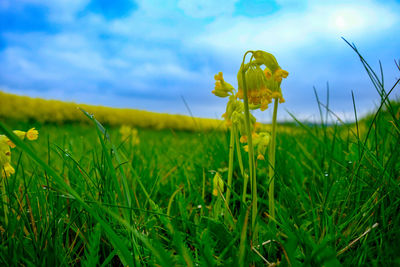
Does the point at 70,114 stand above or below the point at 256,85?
above

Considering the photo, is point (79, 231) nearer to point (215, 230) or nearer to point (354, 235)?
point (215, 230)

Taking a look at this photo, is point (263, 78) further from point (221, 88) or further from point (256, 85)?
point (221, 88)

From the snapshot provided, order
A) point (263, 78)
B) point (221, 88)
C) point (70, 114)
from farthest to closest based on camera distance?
point (70, 114), point (221, 88), point (263, 78)

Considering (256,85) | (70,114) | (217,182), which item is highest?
(70,114)

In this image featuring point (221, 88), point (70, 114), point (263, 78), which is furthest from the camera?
point (70, 114)

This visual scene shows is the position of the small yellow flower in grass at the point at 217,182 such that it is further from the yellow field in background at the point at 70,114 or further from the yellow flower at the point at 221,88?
the yellow field in background at the point at 70,114

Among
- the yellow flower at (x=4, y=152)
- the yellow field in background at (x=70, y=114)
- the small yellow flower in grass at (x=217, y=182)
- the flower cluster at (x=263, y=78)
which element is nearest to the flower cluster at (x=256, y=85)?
the flower cluster at (x=263, y=78)

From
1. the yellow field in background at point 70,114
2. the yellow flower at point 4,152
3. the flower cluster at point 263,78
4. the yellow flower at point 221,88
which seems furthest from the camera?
the yellow field in background at point 70,114

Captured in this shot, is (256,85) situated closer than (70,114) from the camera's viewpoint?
Yes

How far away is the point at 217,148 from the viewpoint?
7.23ft

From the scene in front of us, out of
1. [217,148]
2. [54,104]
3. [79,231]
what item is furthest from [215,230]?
[54,104]

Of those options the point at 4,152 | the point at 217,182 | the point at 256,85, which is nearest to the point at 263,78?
the point at 256,85

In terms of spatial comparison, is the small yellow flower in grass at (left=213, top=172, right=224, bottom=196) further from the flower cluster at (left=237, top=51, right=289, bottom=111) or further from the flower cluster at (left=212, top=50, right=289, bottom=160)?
the flower cluster at (left=237, top=51, right=289, bottom=111)

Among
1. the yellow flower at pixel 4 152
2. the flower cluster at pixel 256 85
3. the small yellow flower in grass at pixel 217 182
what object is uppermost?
the flower cluster at pixel 256 85
